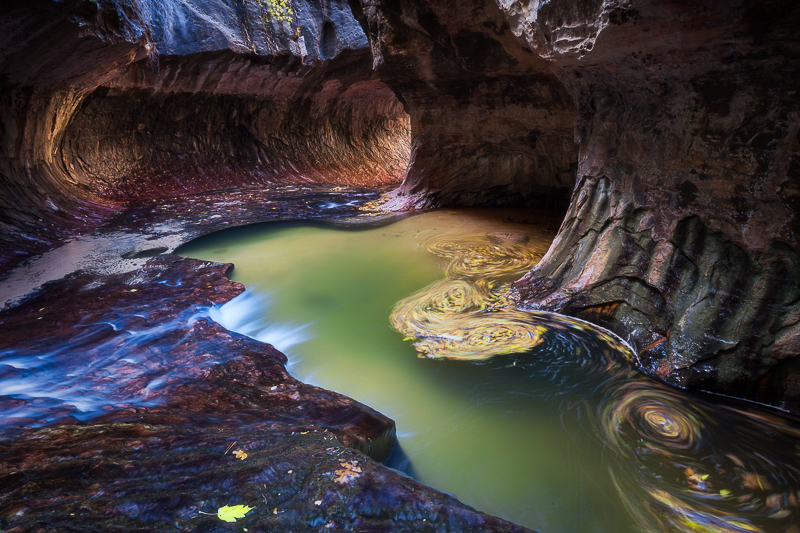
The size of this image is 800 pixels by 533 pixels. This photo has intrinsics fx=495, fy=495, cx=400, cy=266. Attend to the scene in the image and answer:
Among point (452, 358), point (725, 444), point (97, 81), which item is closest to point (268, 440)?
point (452, 358)

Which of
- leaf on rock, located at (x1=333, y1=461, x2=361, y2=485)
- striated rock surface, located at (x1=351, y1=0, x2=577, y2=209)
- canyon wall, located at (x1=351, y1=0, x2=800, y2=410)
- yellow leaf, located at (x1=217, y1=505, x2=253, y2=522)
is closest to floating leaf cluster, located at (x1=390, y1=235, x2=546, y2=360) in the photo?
canyon wall, located at (x1=351, y1=0, x2=800, y2=410)

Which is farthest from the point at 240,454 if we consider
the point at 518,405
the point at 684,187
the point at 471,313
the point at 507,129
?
the point at 507,129

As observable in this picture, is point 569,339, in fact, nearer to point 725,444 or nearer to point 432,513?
point 725,444

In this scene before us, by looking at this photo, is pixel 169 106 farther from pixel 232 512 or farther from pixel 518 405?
pixel 232 512

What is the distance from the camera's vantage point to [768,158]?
2.51 metres

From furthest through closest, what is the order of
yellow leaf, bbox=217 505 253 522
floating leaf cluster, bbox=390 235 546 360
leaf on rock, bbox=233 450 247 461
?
floating leaf cluster, bbox=390 235 546 360 < leaf on rock, bbox=233 450 247 461 < yellow leaf, bbox=217 505 253 522

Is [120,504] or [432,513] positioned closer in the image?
[120,504]

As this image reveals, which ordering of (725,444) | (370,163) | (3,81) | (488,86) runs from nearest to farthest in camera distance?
(725,444) < (3,81) < (488,86) < (370,163)

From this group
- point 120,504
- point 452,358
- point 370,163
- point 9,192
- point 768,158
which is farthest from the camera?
point 370,163

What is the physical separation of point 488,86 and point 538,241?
2300 millimetres

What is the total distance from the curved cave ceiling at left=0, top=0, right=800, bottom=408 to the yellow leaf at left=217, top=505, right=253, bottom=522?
248cm

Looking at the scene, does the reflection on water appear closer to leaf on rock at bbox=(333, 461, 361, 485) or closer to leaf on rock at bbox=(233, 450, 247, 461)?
leaf on rock at bbox=(333, 461, 361, 485)

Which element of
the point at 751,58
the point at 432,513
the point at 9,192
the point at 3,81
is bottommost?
the point at 432,513

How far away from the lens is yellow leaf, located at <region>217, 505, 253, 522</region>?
1446 millimetres
